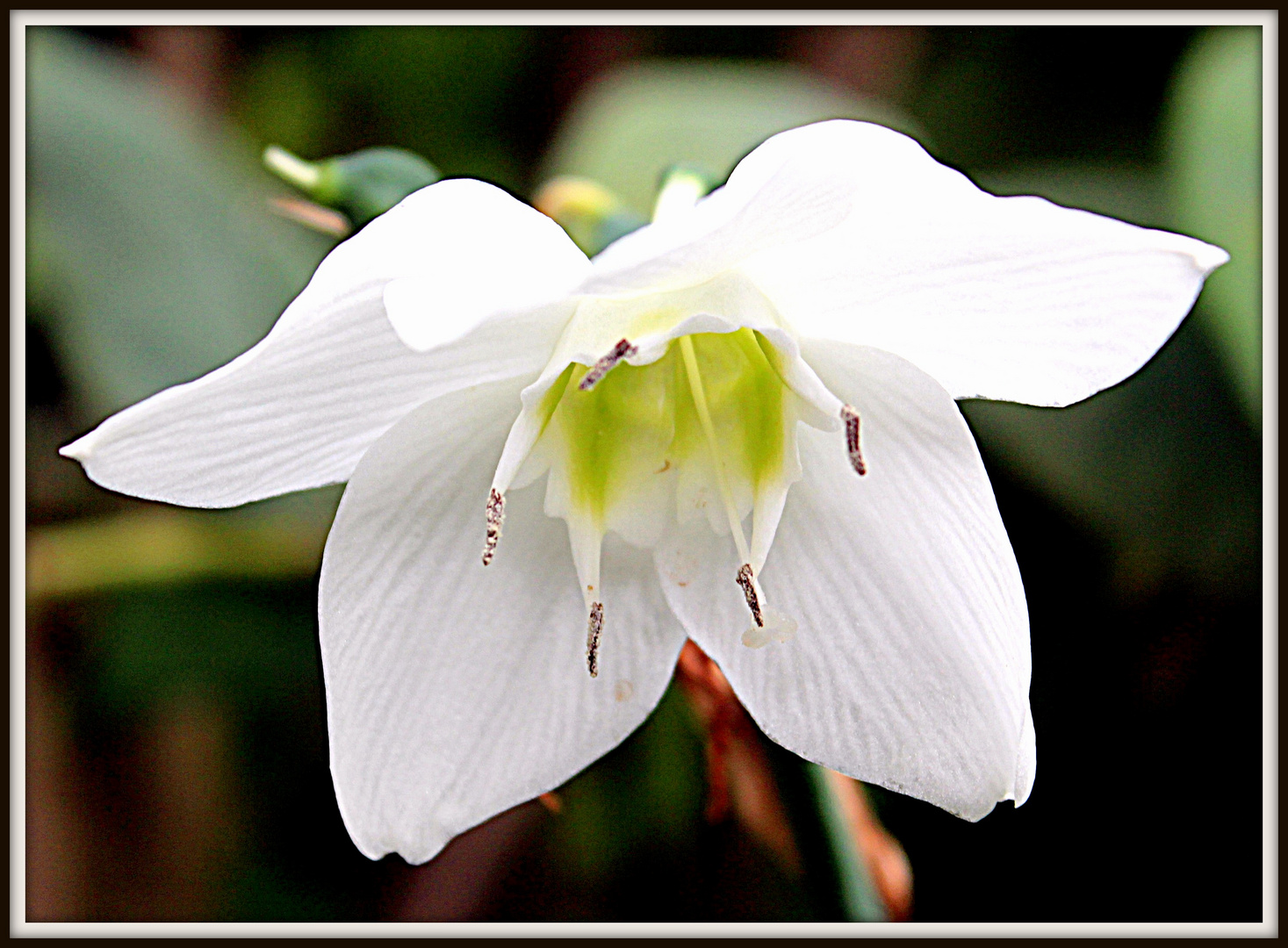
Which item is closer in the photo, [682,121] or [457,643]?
[457,643]

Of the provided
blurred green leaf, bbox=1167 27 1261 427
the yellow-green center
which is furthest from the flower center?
blurred green leaf, bbox=1167 27 1261 427

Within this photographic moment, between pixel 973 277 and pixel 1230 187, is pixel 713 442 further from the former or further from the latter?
pixel 1230 187

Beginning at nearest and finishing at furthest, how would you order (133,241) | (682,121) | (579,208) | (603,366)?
(603,366) < (579,208) < (133,241) < (682,121)

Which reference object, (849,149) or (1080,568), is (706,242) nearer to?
(849,149)

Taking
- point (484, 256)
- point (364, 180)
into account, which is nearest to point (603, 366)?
point (484, 256)

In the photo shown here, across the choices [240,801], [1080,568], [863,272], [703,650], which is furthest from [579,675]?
[240,801]
